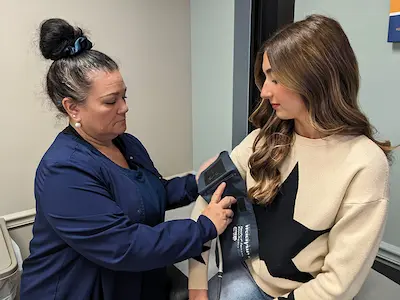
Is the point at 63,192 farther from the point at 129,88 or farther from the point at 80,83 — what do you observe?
the point at 129,88

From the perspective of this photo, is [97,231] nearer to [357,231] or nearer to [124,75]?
[357,231]

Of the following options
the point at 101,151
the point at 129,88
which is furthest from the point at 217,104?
the point at 101,151

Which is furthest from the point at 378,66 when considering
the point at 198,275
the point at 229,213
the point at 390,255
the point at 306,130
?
the point at 198,275

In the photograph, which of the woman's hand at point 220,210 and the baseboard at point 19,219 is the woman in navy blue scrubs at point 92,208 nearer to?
the woman's hand at point 220,210

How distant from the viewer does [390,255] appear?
1.68m

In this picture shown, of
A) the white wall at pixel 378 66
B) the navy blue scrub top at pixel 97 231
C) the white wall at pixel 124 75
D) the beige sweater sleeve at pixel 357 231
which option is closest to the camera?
the beige sweater sleeve at pixel 357 231

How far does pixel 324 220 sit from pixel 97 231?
2.00ft

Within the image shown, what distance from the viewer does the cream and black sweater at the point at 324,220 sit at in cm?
90

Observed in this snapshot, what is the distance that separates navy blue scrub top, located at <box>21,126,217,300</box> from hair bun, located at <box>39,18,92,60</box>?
23 cm

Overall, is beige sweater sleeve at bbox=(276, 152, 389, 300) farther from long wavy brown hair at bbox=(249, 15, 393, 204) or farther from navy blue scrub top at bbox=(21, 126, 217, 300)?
navy blue scrub top at bbox=(21, 126, 217, 300)

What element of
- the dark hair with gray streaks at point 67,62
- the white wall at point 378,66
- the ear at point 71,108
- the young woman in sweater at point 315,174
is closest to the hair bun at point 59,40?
the dark hair with gray streaks at point 67,62

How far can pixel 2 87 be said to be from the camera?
1.62 meters

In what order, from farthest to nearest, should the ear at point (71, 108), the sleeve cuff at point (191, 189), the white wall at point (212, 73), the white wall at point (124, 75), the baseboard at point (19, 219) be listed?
the white wall at point (212, 73)
the baseboard at point (19, 219)
the white wall at point (124, 75)
the sleeve cuff at point (191, 189)
the ear at point (71, 108)

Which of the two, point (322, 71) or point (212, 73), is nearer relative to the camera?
point (322, 71)
